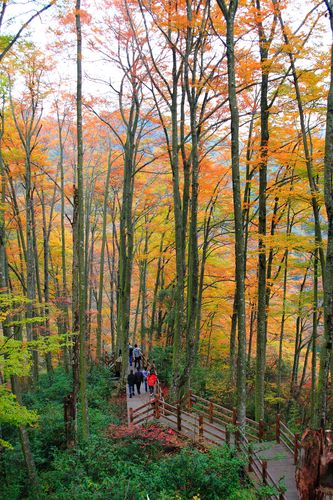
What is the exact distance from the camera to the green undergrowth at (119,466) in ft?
24.1

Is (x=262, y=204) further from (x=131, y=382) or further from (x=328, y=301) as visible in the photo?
(x=131, y=382)

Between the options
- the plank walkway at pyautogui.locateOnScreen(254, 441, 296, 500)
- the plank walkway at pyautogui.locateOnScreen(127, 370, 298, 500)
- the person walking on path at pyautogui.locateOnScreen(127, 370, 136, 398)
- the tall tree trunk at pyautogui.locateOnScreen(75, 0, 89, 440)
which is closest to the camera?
the plank walkway at pyautogui.locateOnScreen(254, 441, 296, 500)

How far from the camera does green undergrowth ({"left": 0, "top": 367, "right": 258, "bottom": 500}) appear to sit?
733 centimetres

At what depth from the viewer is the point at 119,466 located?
8.18 metres

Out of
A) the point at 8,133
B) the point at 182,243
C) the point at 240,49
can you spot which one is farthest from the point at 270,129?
the point at 8,133

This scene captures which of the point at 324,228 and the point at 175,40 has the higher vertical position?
the point at 175,40

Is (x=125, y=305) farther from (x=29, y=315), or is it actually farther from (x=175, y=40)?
(x=175, y=40)

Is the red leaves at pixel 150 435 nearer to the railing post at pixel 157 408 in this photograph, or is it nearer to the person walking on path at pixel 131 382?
the railing post at pixel 157 408

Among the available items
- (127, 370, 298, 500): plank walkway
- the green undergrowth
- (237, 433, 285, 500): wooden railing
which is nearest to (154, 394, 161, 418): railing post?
(127, 370, 298, 500): plank walkway

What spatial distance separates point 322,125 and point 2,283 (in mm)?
10682

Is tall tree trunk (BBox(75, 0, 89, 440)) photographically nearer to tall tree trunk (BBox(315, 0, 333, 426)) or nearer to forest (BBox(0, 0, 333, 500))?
forest (BBox(0, 0, 333, 500))

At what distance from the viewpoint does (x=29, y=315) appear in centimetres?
1428

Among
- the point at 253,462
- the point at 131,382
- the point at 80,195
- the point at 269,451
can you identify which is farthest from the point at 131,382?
the point at 80,195

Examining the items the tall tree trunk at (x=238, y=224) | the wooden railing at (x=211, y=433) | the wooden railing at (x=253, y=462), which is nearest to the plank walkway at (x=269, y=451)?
the wooden railing at (x=211, y=433)
